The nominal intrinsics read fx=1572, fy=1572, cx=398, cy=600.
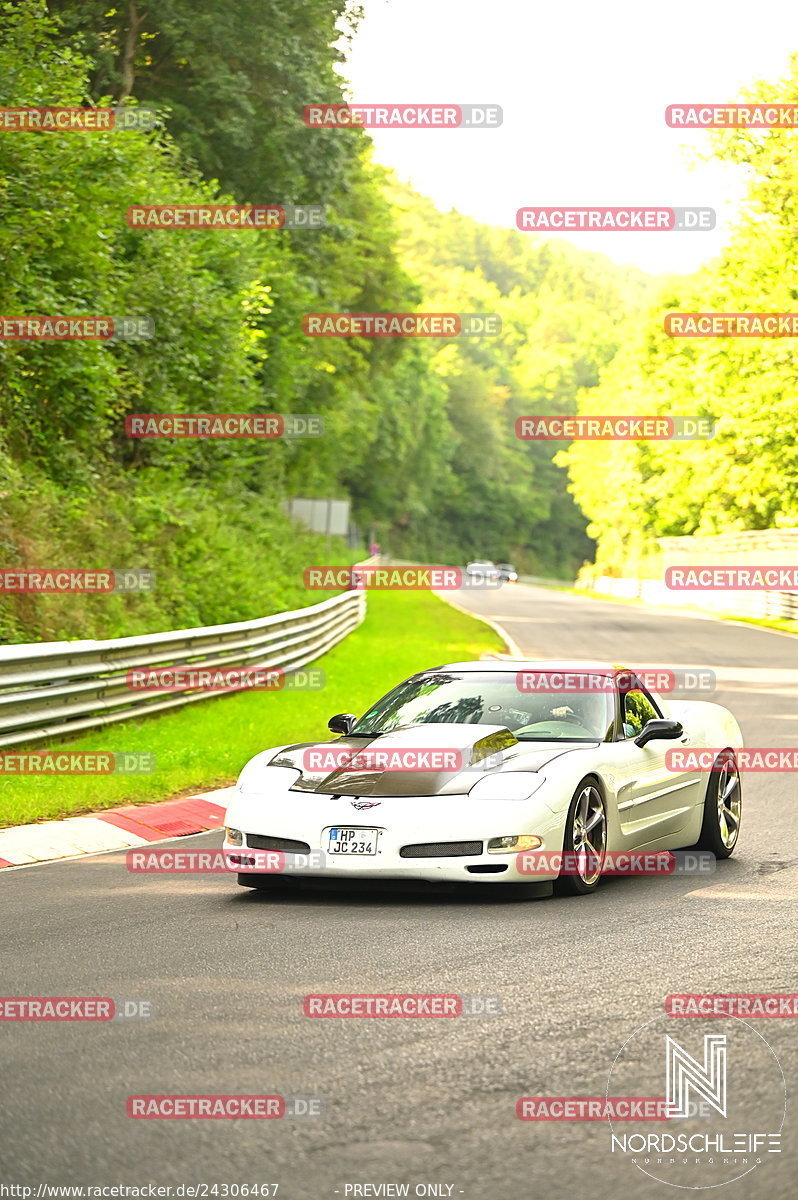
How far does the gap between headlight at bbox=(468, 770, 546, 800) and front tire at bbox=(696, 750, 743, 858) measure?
2.15 metres

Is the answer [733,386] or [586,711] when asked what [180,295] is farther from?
[733,386]

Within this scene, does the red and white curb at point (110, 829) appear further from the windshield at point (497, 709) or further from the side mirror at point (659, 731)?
the side mirror at point (659, 731)

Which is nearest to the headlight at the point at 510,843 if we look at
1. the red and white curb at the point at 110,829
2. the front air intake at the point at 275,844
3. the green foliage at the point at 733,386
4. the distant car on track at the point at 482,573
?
the front air intake at the point at 275,844

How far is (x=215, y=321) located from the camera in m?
29.6

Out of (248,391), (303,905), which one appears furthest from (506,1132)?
(248,391)

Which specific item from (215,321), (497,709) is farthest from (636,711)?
(215,321)

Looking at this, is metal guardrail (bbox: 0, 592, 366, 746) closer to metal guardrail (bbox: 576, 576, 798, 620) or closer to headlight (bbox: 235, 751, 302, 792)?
headlight (bbox: 235, 751, 302, 792)

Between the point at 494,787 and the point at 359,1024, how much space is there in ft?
9.71

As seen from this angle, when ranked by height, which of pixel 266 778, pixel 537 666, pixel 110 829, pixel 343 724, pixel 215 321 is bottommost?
pixel 110 829

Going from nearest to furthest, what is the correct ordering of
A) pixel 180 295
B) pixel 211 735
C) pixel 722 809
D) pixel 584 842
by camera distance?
1. pixel 584 842
2. pixel 722 809
3. pixel 211 735
4. pixel 180 295

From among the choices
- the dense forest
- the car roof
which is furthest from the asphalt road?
the dense forest

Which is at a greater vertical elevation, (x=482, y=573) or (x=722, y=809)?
(x=482, y=573)

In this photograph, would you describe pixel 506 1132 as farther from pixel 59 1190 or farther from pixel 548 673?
pixel 548 673

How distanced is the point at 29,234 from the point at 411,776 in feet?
44.2
